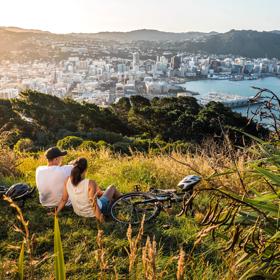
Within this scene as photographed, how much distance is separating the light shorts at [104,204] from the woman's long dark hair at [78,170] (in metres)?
0.30

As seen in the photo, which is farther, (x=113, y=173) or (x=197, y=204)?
(x=113, y=173)

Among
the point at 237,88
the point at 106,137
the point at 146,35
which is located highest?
the point at 106,137

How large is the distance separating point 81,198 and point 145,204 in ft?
2.15

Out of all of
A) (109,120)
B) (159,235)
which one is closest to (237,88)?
(109,120)

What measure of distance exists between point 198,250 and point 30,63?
115150 mm

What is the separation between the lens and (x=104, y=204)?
4301mm

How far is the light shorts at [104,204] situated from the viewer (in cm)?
427

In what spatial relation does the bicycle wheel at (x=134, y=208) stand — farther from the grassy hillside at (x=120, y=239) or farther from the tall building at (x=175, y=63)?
the tall building at (x=175, y=63)

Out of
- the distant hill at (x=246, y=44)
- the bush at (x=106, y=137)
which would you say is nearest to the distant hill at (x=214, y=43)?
the distant hill at (x=246, y=44)

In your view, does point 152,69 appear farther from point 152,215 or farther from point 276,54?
point 152,215

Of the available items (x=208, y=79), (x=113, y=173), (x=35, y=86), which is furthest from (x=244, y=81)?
(x=113, y=173)

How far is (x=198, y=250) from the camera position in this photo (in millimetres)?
3422

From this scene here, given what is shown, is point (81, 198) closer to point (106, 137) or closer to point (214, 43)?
point (106, 137)

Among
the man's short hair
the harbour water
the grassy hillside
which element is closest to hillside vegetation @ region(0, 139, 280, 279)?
the grassy hillside
